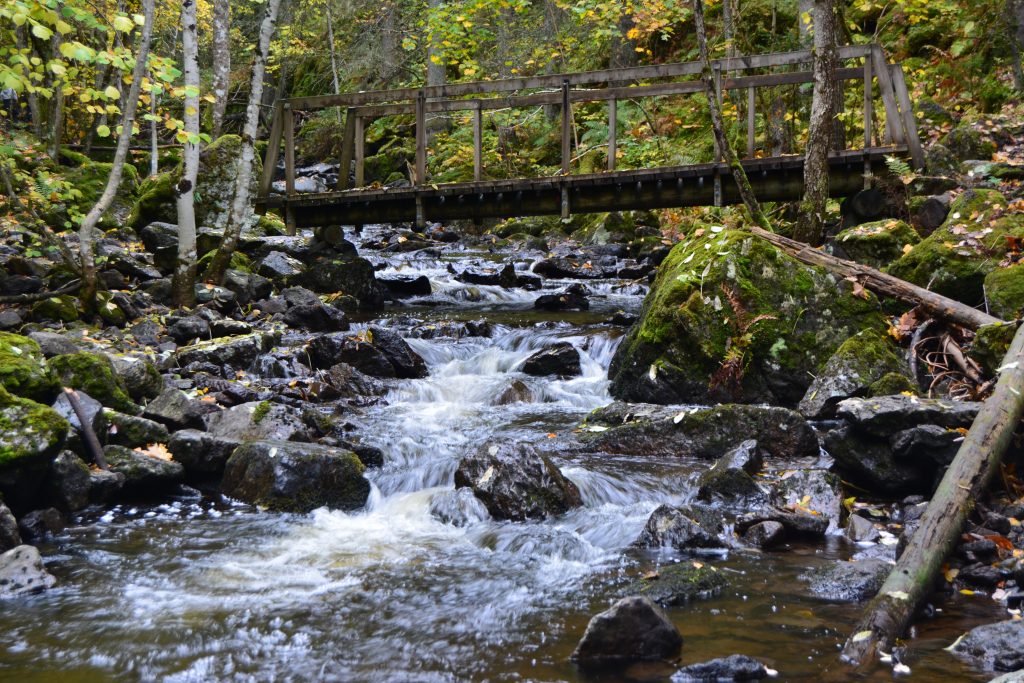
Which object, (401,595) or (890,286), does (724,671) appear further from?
(890,286)

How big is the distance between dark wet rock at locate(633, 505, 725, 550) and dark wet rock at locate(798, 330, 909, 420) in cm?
256

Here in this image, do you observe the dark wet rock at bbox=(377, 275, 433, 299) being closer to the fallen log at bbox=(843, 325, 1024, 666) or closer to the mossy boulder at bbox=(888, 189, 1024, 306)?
the mossy boulder at bbox=(888, 189, 1024, 306)

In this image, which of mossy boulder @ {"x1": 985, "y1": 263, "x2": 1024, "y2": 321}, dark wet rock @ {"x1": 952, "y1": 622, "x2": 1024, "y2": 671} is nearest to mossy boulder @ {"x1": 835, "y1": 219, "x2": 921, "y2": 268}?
mossy boulder @ {"x1": 985, "y1": 263, "x2": 1024, "y2": 321}

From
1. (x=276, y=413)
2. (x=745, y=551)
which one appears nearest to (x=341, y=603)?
(x=745, y=551)

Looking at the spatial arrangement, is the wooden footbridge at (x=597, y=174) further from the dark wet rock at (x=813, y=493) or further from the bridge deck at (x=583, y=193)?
the dark wet rock at (x=813, y=493)

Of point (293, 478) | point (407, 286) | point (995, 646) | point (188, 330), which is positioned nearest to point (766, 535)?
point (995, 646)

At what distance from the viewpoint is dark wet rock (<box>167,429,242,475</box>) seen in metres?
6.40

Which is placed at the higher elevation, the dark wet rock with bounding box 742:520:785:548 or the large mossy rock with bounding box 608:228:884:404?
the large mossy rock with bounding box 608:228:884:404

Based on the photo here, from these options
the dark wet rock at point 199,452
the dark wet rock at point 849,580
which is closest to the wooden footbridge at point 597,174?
the dark wet rock at point 199,452

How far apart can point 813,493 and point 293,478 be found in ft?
12.2

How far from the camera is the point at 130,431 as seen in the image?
650cm

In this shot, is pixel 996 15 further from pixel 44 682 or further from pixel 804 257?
pixel 44 682

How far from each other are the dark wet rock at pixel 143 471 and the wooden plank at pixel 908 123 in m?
11.0

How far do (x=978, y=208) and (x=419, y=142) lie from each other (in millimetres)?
8305
